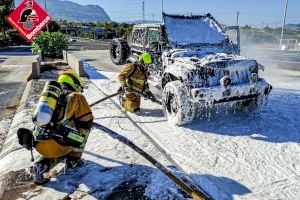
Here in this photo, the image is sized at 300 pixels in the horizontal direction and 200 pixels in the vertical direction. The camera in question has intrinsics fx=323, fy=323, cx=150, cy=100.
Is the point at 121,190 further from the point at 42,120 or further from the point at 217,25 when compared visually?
the point at 217,25

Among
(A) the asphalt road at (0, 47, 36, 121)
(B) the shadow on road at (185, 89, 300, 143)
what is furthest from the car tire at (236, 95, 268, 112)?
(A) the asphalt road at (0, 47, 36, 121)

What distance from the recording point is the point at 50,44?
56.8 feet

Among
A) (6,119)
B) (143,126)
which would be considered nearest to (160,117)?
(143,126)

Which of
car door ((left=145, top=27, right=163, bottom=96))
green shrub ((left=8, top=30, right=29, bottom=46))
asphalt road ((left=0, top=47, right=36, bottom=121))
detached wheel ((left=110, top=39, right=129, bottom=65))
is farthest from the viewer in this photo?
green shrub ((left=8, top=30, right=29, bottom=46))

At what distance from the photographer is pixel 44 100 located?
141 inches

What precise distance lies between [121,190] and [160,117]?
9.84 feet

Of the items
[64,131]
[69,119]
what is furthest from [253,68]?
[64,131]

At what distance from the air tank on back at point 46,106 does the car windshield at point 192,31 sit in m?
4.04

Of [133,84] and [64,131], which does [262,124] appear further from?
[64,131]

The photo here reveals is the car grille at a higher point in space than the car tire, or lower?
higher

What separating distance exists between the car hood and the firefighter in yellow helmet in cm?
375

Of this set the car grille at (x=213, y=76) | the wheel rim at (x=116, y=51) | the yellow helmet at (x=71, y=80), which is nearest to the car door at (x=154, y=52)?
the car grille at (x=213, y=76)

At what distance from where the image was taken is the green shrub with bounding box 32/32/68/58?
17297 mm

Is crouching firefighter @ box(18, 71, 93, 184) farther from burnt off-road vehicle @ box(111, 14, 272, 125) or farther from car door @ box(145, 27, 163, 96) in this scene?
car door @ box(145, 27, 163, 96)
